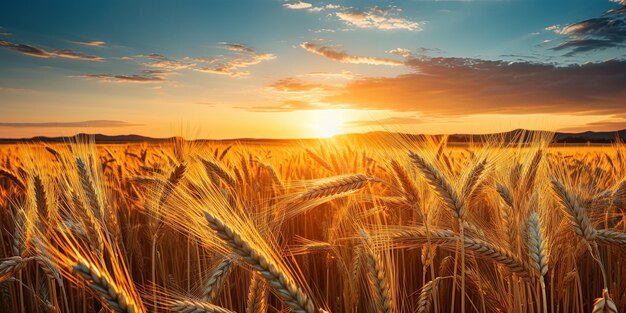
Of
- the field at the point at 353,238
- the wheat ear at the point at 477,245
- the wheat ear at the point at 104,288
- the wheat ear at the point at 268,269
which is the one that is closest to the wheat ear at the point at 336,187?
the field at the point at 353,238

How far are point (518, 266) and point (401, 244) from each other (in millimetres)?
582

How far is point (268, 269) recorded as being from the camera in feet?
4.07

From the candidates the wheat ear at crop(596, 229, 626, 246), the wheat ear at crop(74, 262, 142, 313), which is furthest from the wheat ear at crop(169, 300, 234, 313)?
the wheat ear at crop(596, 229, 626, 246)

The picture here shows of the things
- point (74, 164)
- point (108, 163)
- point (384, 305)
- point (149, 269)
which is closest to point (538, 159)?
point (384, 305)

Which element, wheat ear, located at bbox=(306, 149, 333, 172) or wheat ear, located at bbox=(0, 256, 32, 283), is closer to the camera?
wheat ear, located at bbox=(0, 256, 32, 283)

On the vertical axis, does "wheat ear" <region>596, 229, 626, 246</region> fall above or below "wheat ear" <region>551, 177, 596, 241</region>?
below

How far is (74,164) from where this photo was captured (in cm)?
235

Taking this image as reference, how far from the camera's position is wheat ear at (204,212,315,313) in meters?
1.17

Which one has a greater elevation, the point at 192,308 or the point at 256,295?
the point at 192,308

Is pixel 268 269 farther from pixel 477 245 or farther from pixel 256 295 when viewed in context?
pixel 477 245

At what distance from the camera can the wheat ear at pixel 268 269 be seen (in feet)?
3.84

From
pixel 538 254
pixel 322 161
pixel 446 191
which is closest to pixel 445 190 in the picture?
pixel 446 191

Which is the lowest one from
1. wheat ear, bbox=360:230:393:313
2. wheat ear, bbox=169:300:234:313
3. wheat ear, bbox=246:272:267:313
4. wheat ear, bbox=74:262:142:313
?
wheat ear, bbox=246:272:267:313

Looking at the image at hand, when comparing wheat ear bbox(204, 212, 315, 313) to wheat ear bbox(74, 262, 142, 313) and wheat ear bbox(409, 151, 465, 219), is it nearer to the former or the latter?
wheat ear bbox(74, 262, 142, 313)
